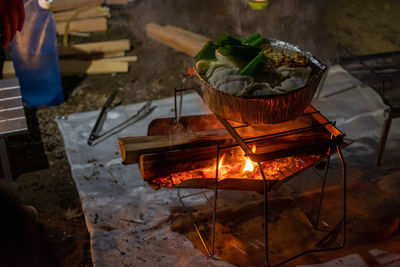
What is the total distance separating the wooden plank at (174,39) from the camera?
19.6 feet

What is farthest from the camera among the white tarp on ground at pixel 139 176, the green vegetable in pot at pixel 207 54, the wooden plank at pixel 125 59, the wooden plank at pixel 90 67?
the wooden plank at pixel 125 59

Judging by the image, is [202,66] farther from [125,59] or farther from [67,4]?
[67,4]

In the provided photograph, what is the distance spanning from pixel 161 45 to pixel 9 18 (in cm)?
359

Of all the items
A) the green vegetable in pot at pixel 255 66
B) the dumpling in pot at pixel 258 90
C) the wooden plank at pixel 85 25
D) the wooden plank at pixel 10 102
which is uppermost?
the green vegetable in pot at pixel 255 66

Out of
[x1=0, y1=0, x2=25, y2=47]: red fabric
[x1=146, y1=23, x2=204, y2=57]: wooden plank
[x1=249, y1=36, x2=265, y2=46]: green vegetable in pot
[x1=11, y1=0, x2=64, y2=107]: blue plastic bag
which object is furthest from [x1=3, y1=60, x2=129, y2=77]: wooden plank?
[x1=249, y1=36, x2=265, y2=46]: green vegetable in pot

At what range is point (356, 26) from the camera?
24.0 ft

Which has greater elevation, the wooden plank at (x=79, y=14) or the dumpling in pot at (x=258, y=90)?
the dumpling in pot at (x=258, y=90)

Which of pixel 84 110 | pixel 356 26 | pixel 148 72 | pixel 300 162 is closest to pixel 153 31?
pixel 148 72

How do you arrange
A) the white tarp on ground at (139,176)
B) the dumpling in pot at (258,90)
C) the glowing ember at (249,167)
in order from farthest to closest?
the white tarp on ground at (139,176)
the glowing ember at (249,167)
the dumpling in pot at (258,90)

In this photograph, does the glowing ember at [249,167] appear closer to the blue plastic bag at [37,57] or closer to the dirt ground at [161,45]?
the dirt ground at [161,45]

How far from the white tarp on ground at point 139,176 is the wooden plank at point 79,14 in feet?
9.23

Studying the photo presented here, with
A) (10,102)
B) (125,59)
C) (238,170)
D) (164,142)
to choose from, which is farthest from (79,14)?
(238,170)

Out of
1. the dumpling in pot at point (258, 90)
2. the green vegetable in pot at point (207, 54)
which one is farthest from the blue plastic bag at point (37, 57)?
the dumpling in pot at point (258, 90)

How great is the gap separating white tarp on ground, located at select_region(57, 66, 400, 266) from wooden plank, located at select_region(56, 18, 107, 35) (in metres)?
2.54
